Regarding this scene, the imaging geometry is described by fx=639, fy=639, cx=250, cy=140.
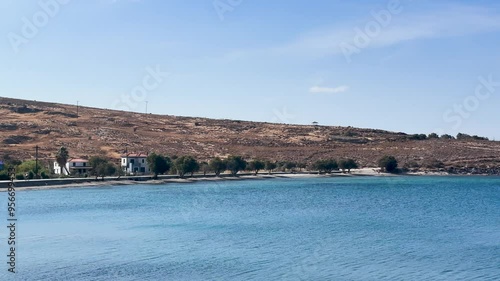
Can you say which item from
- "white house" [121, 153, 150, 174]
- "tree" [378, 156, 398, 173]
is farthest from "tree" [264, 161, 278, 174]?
"white house" [121, 153, 150, 174]

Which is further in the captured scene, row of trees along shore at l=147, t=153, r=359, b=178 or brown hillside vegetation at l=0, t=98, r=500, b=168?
brown hillside vegetation at l=0, t=98, r=500, b=168

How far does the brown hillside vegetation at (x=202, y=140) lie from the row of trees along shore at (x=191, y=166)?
726 centimetres

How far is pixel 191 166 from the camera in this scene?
10638cm

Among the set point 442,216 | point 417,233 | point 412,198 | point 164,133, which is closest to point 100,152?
point 164,133

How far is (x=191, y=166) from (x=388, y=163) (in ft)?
148

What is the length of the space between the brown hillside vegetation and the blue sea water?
5623 centimetres

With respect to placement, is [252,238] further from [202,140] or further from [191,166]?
[202,140]

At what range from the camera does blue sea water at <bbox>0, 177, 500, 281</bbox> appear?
2975cm

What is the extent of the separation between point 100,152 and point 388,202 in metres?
68.4

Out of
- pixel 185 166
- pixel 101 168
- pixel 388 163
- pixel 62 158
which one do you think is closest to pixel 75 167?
pixel 62 158

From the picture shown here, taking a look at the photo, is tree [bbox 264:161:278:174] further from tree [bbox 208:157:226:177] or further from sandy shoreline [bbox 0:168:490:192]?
tree [bbox 208:157:226:177]

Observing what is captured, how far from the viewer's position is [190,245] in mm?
37312

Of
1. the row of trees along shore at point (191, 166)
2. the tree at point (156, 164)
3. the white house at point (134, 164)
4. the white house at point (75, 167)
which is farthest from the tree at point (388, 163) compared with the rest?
the white house at point (75, 167)

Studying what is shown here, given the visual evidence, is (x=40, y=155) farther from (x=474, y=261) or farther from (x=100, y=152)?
(x=474, y=261)
